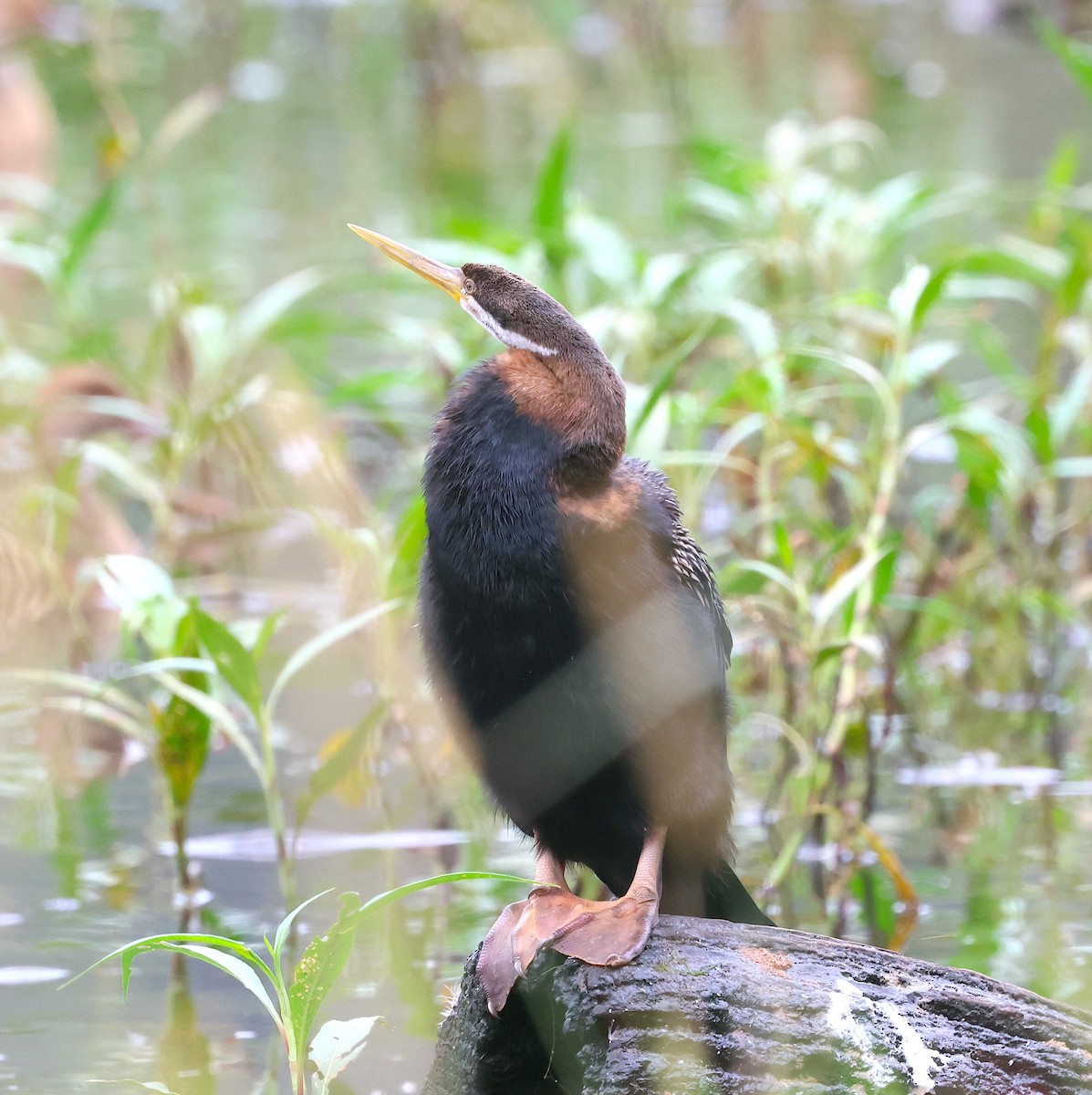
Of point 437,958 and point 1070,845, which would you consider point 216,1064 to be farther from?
point 1070,845

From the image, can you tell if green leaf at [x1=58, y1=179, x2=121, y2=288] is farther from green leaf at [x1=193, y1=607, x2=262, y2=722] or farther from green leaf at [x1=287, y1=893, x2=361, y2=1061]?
green leaf at [x1=287, y1=893, x2=361, y2=1061]

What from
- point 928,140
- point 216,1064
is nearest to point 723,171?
point 216,1064

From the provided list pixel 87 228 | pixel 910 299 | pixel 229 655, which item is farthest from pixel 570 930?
pixel 87 228

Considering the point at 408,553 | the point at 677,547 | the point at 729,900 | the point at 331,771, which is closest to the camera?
the point at 677,547

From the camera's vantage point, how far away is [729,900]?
3.06m

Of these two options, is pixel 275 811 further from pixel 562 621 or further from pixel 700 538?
pixel 700 538

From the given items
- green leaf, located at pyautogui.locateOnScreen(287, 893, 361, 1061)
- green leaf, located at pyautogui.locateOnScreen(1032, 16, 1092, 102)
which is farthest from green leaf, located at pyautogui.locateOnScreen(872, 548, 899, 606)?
green leaf, located at pyautogui.locateOnScreen(1032, 16, 1092, 102)

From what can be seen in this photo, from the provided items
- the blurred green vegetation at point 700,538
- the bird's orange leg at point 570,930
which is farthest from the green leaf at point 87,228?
the bird's orange leg at point 570,930

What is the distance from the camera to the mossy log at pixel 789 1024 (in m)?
2.55

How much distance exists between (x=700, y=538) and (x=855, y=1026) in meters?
2.97

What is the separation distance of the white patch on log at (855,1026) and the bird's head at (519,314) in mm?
1071

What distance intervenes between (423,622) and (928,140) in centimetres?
1003

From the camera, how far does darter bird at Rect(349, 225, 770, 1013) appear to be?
8.75ft

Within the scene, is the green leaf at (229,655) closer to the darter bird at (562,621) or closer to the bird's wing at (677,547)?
the darter bird at (562,621)
